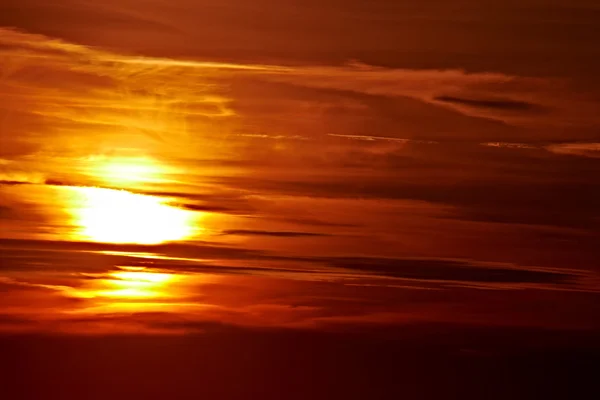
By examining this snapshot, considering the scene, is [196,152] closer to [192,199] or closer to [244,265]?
[192,199]

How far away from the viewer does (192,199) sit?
4.89 feet

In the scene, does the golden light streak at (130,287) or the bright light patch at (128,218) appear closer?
the bright light patch at (128,218)

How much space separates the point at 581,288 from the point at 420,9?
2.06 feet

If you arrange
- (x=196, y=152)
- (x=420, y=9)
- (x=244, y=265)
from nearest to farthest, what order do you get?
Result: (x=420, y=9)
(x=196, y=152)
(x=244, y=265)

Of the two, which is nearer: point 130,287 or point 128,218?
point 128,218

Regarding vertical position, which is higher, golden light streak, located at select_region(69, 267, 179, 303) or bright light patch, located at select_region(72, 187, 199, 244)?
bright light patch, located at select_region(72, 187, 199, 244)

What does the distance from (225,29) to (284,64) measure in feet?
0.31

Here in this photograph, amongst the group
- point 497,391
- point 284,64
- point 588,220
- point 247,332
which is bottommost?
point 497,391

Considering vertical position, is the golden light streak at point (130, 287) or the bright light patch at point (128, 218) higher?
the bright light patch at point (128, 218)

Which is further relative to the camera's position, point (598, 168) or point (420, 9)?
point (598, 168)

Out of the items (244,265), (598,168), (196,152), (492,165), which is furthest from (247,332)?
(598,168)

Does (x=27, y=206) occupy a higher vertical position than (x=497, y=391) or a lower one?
higher

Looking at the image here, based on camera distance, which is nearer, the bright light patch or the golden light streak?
the bright light patch

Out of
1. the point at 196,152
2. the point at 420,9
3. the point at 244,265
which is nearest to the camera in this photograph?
the point at 420,9
